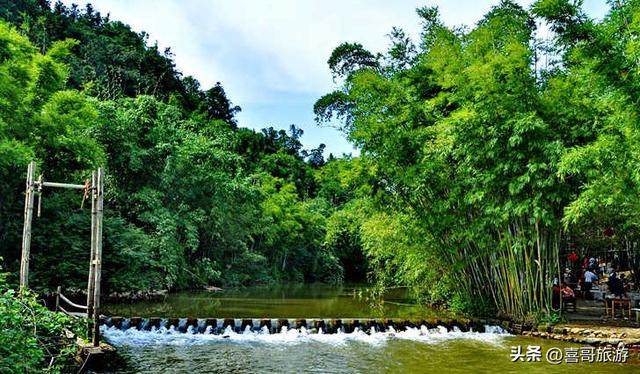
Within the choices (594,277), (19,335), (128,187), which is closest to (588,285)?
(594,277)

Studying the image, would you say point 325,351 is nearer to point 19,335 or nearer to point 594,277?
point 19,335

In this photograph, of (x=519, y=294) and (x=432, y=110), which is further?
(x=432, y=110)

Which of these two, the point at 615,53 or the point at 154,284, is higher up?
the point at 615,53

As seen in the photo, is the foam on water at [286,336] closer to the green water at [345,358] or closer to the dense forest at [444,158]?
the green water at [345,358]

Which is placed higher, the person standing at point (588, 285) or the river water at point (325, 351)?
the person standing at point (588, 285)

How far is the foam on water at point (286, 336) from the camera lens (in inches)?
401

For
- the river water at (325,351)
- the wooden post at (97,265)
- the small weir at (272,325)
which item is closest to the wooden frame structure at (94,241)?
the wooden post at (97,265)

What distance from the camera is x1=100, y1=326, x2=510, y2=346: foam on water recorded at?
1018cm

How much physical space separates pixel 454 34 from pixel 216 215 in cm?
1271

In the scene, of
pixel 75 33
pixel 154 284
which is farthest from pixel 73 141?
pixel 75 33

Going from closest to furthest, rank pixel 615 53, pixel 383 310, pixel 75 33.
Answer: pixel 615 53 → pixel 383 310 → pixel 75 33

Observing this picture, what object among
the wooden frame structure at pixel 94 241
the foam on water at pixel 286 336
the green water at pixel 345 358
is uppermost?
the wooden frame structure at pixel 94 241

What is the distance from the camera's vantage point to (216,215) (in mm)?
22062

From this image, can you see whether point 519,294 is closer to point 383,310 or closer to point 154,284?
point 383,310
